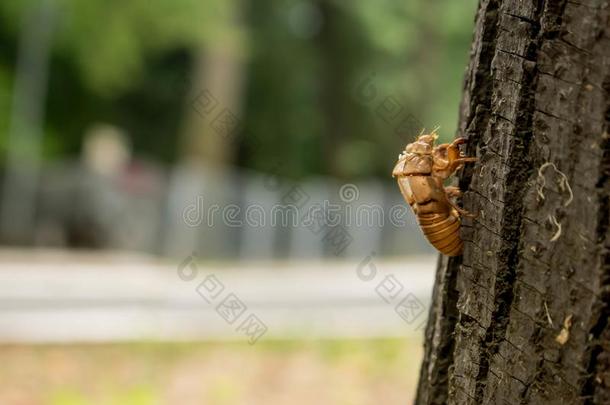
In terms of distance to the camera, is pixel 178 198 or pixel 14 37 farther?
pixel 14 37

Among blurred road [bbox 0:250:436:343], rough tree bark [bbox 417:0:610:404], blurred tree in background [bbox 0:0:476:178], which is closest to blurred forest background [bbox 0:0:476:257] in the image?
blurred tree in background [bbox 0:0:476:178]

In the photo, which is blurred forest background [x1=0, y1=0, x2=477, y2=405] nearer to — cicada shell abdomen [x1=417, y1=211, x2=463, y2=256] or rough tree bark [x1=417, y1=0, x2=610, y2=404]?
cicada shell abdomen [x1=417, y1=211, x2=463, y2=256]

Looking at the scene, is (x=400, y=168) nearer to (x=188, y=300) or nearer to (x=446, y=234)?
(x=446, y=234)

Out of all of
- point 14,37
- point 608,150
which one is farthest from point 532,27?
point 14,37

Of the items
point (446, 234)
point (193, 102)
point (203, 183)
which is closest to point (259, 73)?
point (203, 183)

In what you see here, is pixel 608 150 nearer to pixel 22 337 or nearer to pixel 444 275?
pixel 444 275

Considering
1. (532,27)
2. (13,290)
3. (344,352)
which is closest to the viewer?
(532,27)

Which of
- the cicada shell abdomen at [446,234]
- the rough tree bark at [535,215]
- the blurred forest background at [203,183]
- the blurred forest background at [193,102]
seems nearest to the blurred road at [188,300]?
the blurred forest background at [203,183]

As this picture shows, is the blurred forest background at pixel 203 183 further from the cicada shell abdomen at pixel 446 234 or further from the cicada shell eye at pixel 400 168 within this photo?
the cicada shell abdomen at pixel 446 234
